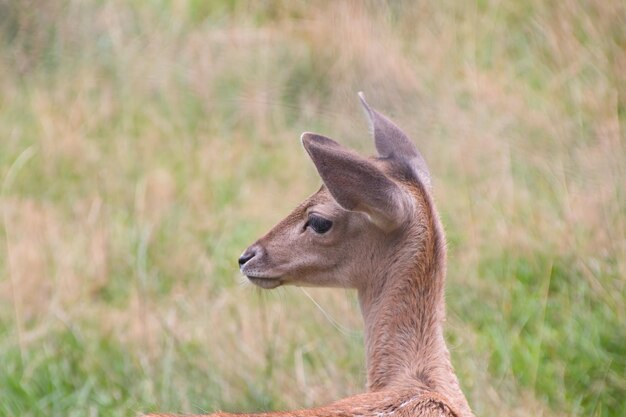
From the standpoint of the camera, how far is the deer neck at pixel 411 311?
437 cm

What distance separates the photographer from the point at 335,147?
14.5 ft

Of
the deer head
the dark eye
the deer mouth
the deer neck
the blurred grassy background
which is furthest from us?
the blurred grassy background

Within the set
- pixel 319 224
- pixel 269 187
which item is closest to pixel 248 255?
pixel 319 224

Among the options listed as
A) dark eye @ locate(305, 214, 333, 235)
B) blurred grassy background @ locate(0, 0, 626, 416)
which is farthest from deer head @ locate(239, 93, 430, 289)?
blurred grassy background @ locate(0, 0, 626, 416)

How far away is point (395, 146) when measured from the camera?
4766mm

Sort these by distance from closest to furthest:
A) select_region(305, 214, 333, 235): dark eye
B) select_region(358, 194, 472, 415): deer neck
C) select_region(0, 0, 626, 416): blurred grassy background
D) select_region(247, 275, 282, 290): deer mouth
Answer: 1. select_region(358, 194, 472, 415): deer neck
2. select_region(305, 214, 333, 235): dark eye
3. select_region(247, 275, 282, 290): deer mouth
4. select_region(0, 0, 626, 416): blurred grassy background

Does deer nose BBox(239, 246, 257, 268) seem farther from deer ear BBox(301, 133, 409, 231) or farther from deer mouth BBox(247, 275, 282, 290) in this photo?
deer ear BBox(301, 133, 409, 231)

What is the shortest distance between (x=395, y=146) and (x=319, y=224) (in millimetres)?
406

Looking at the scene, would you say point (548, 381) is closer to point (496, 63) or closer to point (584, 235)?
point (584, 235)

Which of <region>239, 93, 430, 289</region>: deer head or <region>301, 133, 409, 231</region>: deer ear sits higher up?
<region>301, 133, 409, 231</region>: deer ear

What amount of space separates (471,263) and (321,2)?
310 cm

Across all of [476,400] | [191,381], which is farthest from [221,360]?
[476,400]

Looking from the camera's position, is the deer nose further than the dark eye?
Yes

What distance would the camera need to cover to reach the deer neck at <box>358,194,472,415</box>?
14.3 ft
